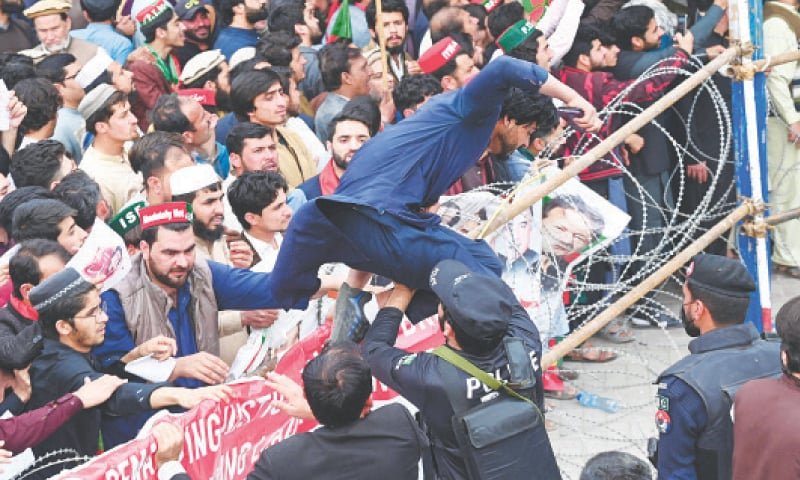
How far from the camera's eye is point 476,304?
381 centimetres

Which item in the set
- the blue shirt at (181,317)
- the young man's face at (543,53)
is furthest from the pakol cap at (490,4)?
the blue shirt at (181,317)

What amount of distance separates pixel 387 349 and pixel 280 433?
2.11 feet

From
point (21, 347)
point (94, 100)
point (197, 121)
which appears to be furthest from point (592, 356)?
point (21, 347)

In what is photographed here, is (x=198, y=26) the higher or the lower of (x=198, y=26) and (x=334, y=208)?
the lower

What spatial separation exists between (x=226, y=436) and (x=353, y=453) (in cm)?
71

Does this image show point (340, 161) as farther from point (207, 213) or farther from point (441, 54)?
point (441, 54)

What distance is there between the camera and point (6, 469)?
4090 mm

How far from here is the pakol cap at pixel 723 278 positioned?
14.7 feet

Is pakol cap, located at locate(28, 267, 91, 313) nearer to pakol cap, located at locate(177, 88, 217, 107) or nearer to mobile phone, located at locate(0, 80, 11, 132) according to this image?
mobile phone, located at locate(0, 80, 11, 132)

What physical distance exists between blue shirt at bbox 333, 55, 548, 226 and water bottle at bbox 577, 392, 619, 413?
264 cm

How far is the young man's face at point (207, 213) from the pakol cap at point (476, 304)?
2.15m

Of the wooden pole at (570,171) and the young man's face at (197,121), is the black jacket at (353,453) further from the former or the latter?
the young man's face at (197,121)

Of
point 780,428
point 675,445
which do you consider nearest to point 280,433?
point 675,445

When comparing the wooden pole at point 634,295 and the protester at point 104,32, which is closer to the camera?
the wooden pole at point 634,295
